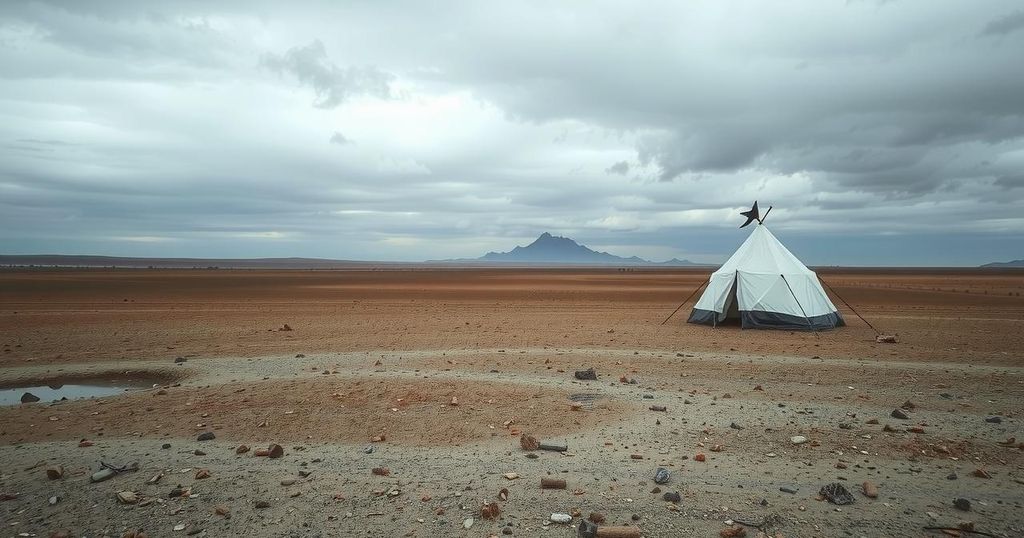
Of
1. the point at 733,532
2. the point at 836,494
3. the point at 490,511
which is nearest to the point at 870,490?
the point at 836,494

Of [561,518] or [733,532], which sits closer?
[733,532]

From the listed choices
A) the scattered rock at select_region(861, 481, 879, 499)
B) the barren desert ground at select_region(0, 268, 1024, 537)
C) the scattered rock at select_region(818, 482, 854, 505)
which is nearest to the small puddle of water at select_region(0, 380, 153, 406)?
the barren desert ground at select_region(0, 268, 1024, 537)

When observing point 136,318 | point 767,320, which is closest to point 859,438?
point 767,320

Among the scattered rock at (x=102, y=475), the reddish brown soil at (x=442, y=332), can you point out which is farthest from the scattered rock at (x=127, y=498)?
the reddish brown soil at (x=442, y=332)

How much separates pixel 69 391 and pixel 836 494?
44.1ft

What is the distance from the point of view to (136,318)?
23547 mm

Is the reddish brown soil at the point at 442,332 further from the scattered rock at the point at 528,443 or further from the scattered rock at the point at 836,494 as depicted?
the scattered rock at the point at 836,494

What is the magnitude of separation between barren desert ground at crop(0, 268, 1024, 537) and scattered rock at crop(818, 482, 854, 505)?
Result: 81 millimetres

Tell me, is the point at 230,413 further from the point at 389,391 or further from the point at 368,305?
the point at 368,305

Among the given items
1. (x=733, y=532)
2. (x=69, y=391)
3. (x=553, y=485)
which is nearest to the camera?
(x=733, y=532)

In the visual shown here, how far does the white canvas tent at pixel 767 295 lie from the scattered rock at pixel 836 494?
15.0 metres

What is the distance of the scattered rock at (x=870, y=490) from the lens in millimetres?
5837

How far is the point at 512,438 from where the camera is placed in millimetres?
7816

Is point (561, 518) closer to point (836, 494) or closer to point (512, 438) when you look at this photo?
point (512, 438)
